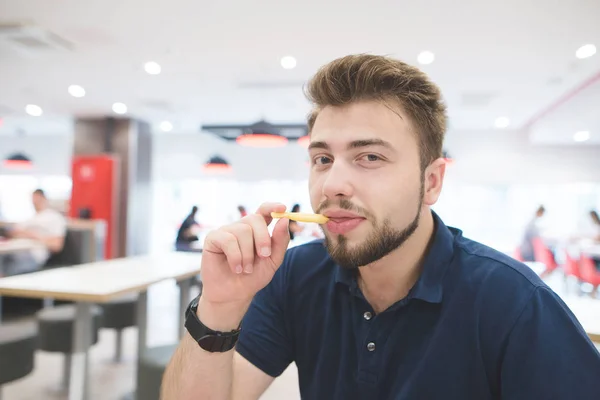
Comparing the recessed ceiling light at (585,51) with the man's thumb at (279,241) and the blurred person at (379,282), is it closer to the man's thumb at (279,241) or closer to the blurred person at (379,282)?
the blurred person at (379,282)

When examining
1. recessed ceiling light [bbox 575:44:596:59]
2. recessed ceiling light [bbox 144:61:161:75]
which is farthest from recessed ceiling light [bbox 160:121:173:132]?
recessed ceiling light [bbox 575:44:596:59]

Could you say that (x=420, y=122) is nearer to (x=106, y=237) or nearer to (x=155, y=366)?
(x=155, y=366)

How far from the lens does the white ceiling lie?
397cm

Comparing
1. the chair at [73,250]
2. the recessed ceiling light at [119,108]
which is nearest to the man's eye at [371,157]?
the chair at [73,250]

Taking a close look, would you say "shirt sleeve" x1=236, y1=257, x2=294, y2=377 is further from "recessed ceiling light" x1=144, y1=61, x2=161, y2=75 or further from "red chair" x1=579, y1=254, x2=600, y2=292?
"red chair" x1=579, y1=254, x2=600, y2=292

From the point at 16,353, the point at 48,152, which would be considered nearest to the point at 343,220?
the point at 16,353

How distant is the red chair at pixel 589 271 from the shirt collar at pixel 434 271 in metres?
5.36

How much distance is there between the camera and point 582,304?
2039 millimetres

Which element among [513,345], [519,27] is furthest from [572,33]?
[513,345]

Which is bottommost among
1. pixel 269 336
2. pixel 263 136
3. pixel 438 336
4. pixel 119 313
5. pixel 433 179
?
pixel 119 313

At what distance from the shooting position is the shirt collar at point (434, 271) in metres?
0.98

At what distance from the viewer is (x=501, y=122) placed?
30.2 feet

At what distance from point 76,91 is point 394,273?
7760mm

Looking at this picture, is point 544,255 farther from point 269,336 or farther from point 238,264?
point 238,264
